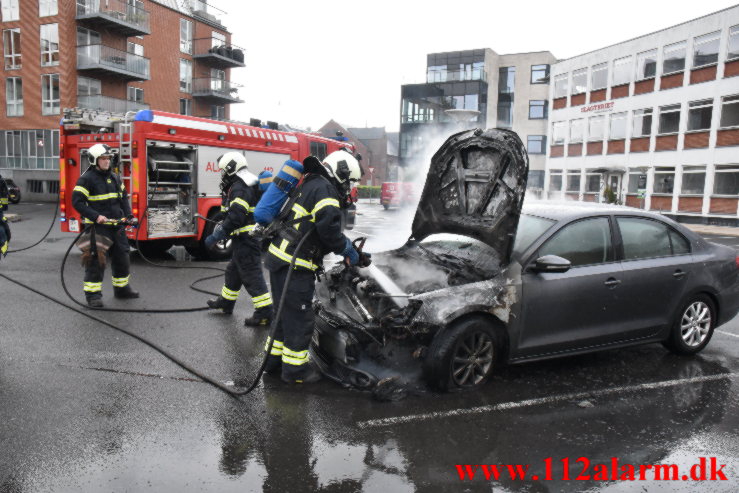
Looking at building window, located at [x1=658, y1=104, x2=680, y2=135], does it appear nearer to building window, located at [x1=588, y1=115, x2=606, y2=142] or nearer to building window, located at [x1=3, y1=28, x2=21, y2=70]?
building window, located at [x1=588, y1=115, x2=606, y2=142]

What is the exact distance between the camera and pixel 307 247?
4.21 meters

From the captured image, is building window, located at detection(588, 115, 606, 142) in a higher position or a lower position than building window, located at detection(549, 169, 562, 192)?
higher

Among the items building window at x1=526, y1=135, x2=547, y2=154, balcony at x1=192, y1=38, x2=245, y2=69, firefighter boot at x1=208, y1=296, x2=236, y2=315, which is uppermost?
balcony at x1=192, y1=38, x2=245, y2=69

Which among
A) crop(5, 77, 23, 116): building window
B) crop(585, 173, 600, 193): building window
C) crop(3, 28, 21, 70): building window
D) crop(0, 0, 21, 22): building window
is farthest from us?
crop(585, 173, 600, 193): building window

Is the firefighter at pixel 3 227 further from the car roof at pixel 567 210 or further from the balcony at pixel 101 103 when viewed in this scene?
the balcony at pixel 101 103

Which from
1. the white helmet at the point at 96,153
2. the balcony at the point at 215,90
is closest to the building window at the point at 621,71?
the balcony at the point at 215,90

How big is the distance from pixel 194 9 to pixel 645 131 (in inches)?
1159

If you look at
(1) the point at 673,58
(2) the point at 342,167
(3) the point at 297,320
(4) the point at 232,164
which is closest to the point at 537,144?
(1) the point at 673,58

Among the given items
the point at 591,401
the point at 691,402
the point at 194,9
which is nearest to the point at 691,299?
the point at 691,402

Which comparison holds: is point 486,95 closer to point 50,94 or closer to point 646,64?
point 646,64

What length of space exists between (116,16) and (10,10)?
6.15 meters

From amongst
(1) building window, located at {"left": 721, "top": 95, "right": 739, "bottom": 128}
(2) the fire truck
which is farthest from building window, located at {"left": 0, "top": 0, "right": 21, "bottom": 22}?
(1) building window, located at {"left": 721, "top": 95, "right": 739, "bottom": 128}

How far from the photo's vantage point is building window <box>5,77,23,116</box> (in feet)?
101

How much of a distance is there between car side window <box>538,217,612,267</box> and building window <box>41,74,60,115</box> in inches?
1254
